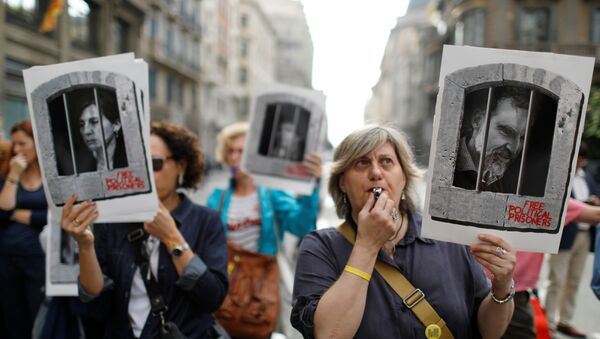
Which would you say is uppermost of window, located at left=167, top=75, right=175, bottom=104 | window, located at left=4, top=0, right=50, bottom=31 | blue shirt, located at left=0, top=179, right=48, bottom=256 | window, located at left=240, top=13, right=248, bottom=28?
window, located at left=240, top=13, right=248, bottom=28

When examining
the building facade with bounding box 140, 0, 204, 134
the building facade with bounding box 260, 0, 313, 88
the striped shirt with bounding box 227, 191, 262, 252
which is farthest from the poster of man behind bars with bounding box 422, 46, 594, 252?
the building facade with bounding box 260, 0, 313, 88

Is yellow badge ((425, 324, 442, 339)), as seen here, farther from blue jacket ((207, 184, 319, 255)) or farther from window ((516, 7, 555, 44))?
window ((516, 7, 555, 44))

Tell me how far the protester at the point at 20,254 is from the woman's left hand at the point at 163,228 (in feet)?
5.90

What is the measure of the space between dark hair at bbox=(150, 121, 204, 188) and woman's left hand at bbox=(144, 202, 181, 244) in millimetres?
506

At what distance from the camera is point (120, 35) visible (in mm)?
21703

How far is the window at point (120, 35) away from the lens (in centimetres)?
2116

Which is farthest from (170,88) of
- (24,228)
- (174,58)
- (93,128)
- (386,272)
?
(386,272)

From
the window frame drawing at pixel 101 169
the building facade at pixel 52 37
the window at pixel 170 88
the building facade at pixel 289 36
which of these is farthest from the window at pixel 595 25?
the building facade at pixel 289 36

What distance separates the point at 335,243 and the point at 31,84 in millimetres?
1327

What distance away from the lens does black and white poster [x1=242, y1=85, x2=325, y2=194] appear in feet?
11.1

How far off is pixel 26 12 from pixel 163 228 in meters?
14.3

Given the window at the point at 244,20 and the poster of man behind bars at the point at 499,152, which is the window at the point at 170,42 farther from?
the poster of man behind bars at the point at 499,152

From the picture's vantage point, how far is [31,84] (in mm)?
1927

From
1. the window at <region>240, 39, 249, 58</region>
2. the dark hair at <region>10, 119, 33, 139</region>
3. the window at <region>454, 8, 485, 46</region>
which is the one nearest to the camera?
the dark hair at <region>10, 119, 33, 139</region>
